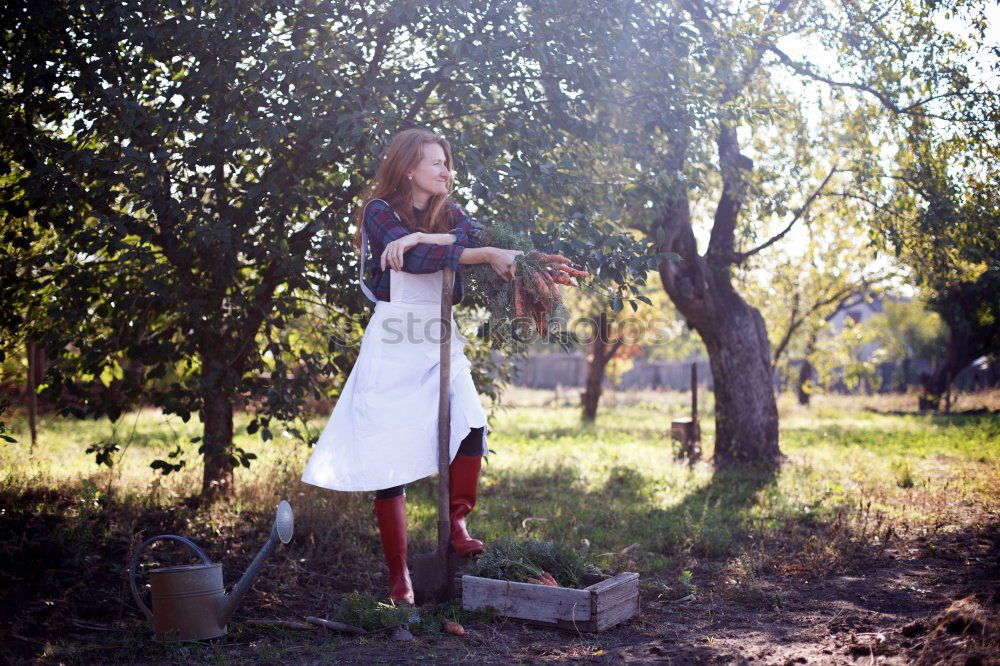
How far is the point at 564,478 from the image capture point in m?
7.80

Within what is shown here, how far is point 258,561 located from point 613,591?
142 cm

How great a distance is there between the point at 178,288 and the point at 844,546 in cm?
415

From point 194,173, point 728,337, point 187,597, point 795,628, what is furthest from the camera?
point 728,337

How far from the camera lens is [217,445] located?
5.29 meters

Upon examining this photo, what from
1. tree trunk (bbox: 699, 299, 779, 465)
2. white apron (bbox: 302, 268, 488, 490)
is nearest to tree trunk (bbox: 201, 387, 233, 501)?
white apron (bbox: 302, 268, 488, 490)

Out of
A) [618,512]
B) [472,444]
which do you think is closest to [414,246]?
[472,444]

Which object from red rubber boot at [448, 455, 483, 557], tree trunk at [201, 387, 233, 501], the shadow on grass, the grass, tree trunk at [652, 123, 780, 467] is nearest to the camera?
red rubber boot at [448, 455, 483, 557]

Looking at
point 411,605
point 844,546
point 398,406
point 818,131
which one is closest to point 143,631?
point 411,605

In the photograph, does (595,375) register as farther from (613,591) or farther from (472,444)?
(613,591)

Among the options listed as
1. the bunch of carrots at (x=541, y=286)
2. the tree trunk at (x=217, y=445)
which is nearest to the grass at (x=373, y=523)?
the tree trunk at (x=217, y=445)

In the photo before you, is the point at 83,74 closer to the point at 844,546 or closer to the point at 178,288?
A: the point at 178,288

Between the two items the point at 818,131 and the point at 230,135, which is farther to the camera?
the point at 818,131

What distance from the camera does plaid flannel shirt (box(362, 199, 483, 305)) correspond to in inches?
138

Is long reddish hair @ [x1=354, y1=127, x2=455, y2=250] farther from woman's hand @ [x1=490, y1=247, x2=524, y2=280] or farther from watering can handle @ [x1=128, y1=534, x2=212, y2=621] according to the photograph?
watering can handle @ [x1=128, y1=534, x2=212, y2=621]
